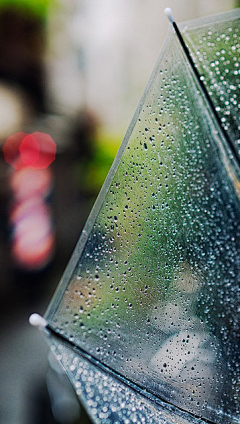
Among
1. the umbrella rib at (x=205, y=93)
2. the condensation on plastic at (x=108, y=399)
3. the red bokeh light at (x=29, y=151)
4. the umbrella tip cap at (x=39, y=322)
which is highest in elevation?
the red bokeh light at (x=29, y=151)

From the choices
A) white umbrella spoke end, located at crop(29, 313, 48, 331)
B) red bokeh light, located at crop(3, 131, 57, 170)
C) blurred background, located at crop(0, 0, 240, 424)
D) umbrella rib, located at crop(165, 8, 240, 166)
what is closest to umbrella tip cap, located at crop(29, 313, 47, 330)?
white umbrella spoke end, located at crop(29, 313, 48, 331)

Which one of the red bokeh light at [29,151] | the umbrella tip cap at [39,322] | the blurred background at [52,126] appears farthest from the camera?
the red bokeh light at [29,151]

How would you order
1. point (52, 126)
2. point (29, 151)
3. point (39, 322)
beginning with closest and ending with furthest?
point (39, 322)
point (29, 151)
point (52, 126)

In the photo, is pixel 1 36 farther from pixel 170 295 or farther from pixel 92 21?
pixel 170 295

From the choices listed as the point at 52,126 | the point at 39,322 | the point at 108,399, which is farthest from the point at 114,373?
the point at 52,126

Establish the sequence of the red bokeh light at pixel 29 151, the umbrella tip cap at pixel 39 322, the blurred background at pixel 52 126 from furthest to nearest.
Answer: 1. the red bokeh light at pixel 29 151
2. the blurred background at pixel 52 126
3. the umbrella tip cap at pixel 39 322

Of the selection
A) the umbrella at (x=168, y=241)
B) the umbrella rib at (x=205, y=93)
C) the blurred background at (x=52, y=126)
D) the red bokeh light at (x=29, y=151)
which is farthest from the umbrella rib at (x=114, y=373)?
the red bokeh light at (x=29, y=151)

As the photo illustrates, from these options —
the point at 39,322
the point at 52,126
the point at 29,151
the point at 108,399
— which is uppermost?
the point at 52,126

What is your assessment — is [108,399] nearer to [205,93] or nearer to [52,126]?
[205,93]

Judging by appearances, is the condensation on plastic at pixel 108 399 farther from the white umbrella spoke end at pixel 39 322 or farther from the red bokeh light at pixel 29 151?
the red bokeh light at pixel 29 151
